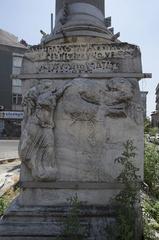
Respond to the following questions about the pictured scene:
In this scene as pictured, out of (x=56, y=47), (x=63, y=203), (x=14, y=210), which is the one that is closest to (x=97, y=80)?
(x=56, y=47)

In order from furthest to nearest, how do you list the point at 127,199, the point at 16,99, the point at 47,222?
the point at 16,99 → the point at 47,222 → the point at 127,199

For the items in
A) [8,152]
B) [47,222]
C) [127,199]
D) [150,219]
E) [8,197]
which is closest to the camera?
[127,199]

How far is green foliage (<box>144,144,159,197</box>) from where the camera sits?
8066 millimetres

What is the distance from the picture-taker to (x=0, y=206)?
618cm

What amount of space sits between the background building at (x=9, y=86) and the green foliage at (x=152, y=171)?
4266 cm

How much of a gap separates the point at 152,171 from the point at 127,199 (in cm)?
390

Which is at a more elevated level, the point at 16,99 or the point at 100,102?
the point at 16,99

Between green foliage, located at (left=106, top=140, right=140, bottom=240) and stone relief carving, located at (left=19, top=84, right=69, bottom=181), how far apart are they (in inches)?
34.0

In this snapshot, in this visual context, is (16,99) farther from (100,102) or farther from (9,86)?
(100,102)

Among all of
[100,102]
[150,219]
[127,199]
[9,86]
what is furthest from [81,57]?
[9,86]

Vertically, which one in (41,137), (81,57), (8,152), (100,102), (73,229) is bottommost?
(8,152)

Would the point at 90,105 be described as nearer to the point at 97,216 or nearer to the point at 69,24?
the point at 97,216

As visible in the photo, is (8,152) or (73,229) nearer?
(73,229)

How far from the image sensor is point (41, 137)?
4.98 metres
